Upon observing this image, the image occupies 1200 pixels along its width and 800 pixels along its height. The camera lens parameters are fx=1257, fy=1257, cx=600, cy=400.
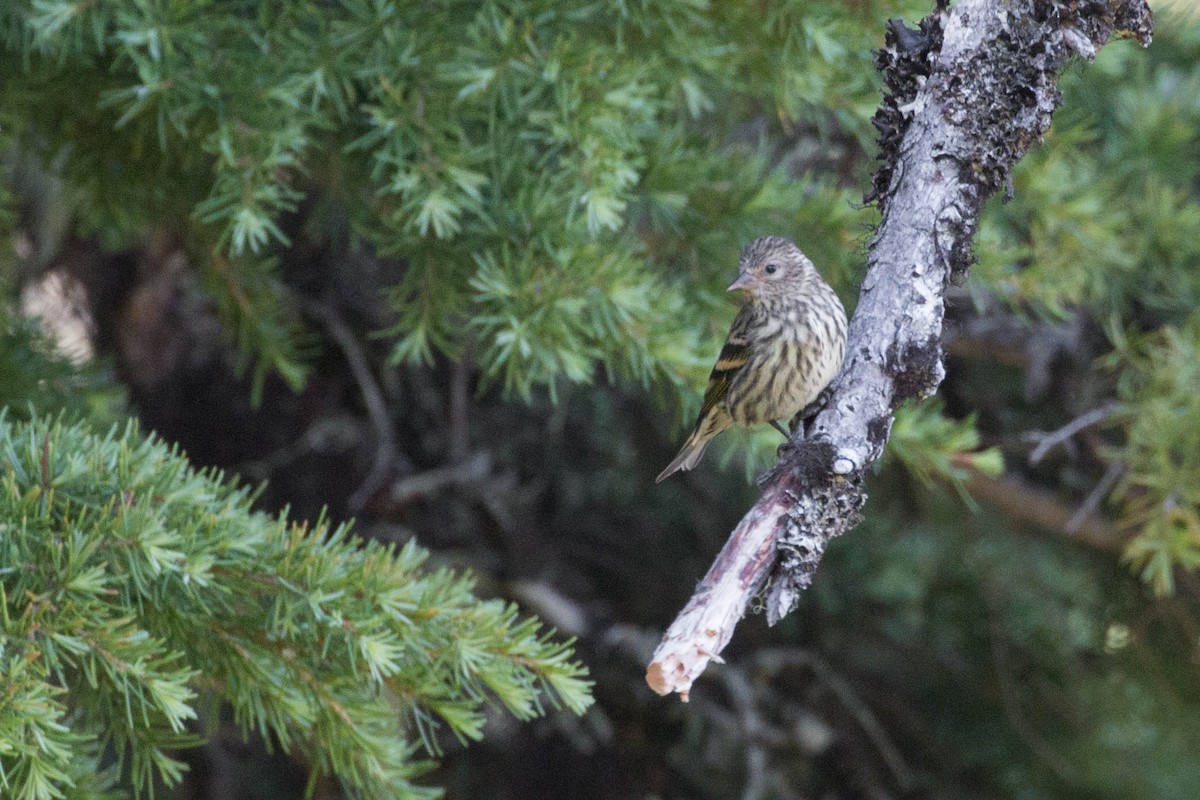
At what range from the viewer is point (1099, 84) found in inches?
115

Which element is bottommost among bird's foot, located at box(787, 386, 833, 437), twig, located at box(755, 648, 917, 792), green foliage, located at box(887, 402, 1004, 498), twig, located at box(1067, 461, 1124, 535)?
twig, located at box(755, 648, 917, 792)

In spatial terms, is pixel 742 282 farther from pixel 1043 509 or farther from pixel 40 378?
pixel 1043 509

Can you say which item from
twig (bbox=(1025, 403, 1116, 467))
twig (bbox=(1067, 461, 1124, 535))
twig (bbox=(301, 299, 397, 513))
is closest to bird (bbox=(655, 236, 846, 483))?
twig (bbox=(1025, 403, 1116, 467))

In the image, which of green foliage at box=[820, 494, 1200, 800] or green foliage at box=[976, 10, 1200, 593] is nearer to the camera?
green foliage at box=[976, 10, 1200, 593]

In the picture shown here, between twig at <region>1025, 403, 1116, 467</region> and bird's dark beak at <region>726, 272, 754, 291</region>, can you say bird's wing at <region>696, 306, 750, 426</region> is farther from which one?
twig at <region>1025, 403, 1116, 467</region>

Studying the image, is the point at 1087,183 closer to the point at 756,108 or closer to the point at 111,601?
the point at 756,108

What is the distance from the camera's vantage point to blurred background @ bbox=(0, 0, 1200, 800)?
70.4 inches

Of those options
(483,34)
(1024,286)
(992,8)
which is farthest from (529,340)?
(1024,286)

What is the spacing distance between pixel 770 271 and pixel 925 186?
0.72 metres

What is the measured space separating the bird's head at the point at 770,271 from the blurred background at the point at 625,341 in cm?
9

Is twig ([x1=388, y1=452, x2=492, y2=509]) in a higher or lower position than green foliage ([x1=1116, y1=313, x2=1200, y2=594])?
lower

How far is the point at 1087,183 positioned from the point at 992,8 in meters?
1.30

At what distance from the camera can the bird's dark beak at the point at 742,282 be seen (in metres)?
1.92

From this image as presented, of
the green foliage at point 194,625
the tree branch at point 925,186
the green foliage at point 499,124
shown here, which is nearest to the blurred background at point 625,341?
the green foliage at point 499,124
